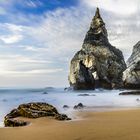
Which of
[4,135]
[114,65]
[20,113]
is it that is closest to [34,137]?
[4,135]

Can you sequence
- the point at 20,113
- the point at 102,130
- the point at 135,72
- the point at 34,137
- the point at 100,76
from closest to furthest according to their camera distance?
the point at 34,137 → the point at 102,130 → the point at 20,113 → the point at 135,72 → the point at 100,76

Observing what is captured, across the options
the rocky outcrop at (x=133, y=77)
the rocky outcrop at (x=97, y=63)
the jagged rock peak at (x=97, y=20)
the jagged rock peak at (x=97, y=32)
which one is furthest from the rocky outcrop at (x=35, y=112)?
the jagged rock peak at (x=97, y=20)

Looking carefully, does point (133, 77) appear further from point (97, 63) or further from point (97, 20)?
point (97, 20)

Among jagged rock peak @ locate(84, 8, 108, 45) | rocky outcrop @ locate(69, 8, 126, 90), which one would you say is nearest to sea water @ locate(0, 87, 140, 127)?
rocky outcrop @ locate(69, 8, 126, 90)

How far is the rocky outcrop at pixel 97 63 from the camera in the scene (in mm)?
82688

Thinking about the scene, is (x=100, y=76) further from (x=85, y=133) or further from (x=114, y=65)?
(x=85, y=133)

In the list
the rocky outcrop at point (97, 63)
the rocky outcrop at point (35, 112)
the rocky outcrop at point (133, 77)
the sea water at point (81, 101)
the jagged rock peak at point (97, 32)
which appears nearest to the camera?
the rocky outcrop at point (35, 112)

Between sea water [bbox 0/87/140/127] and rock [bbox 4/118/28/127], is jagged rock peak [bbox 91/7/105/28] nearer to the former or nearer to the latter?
sea water [bbox 0/87/140/127]

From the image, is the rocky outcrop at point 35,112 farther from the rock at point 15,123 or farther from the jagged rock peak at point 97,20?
the jagged rock peak at point 97,20

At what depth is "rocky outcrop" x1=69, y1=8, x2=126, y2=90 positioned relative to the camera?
82.7 metres

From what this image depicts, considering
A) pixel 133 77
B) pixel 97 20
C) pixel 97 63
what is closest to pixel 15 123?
pixel 133 77

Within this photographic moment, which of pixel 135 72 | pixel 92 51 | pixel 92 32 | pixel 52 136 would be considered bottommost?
pixel 52 136

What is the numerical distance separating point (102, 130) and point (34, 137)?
2016 millimetres

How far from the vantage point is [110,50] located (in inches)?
3684
